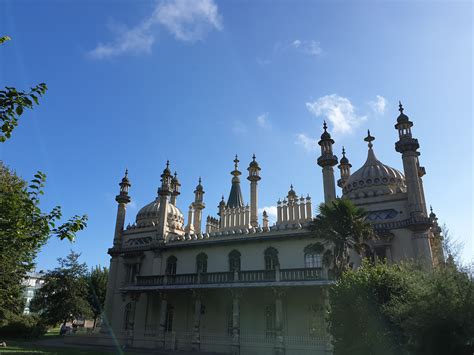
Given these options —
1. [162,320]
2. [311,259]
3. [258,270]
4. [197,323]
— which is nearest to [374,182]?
[311,259]

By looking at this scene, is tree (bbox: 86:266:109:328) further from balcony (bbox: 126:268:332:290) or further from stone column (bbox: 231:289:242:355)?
stone column (bbox: 231:289:242:355)

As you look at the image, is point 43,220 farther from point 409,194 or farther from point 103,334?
point 103,334

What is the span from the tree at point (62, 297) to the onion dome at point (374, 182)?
28.2m

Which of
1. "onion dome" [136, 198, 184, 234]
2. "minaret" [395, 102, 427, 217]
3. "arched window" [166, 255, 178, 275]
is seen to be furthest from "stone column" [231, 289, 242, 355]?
→ "onion dome" [136, 198, 184, 234]

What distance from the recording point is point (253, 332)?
2605 cm

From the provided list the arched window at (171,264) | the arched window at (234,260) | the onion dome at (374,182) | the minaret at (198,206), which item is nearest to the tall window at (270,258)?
the arched window at (234,260)

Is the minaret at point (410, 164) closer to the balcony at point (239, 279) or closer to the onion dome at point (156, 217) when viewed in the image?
the balcony at point (239, 279)

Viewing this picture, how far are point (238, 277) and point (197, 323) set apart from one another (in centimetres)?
427

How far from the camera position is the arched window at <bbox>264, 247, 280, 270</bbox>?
27.3 meters

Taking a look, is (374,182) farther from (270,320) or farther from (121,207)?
(121,207)

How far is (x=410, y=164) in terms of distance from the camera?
25.9 metres

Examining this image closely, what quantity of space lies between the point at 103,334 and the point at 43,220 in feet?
82.7

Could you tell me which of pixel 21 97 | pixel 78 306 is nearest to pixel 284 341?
pixel 21 97

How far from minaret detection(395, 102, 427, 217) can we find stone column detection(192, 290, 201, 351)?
1489 centimetres
